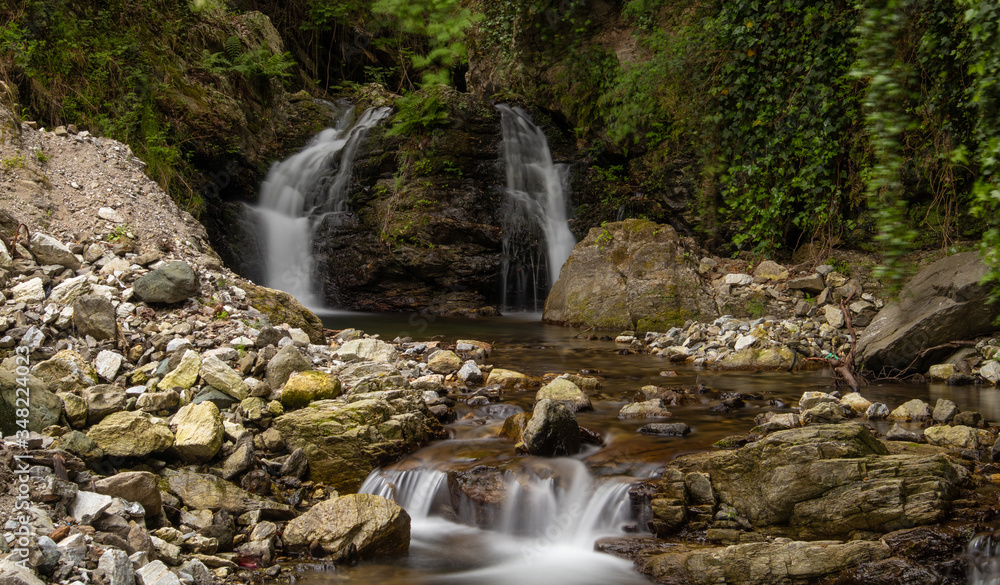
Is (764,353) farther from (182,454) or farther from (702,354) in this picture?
(182,454)

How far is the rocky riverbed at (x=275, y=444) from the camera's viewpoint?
3010 mm

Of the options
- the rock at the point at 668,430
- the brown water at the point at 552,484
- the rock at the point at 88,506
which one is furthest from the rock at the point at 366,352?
the rock at the point at 88,506

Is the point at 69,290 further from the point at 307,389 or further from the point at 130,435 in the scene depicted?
the point at 307,389

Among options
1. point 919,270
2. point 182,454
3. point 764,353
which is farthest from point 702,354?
point 182,454

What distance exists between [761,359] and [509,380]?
305 centimetres

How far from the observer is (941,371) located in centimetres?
625

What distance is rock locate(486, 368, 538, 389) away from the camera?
6.31m

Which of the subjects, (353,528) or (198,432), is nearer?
(353,528)

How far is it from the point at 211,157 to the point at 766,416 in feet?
33.5

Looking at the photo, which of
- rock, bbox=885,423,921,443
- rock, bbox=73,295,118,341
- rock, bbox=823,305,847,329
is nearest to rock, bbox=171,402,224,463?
rock, bbox=73,295,118,341

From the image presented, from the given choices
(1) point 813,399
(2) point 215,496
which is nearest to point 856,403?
(1) point 813,399

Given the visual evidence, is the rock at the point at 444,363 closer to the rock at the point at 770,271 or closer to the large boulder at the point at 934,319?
the large boulder at the point at 934,319

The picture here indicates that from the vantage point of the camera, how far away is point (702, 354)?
7637 millimetres

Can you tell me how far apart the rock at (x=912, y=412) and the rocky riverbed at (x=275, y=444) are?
0.01m
